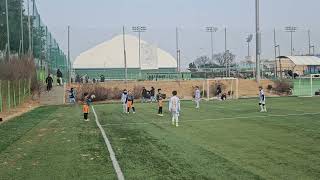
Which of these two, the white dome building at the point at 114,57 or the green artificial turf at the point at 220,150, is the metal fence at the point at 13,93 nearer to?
the green artificial turf at the point at 220,150

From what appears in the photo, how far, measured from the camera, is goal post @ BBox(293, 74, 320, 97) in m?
58.3

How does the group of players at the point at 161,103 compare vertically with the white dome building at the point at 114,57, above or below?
below

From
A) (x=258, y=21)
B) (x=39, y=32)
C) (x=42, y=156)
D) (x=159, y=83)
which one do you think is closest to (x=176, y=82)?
(x=159, y=83)

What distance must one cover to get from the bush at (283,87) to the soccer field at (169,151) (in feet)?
131

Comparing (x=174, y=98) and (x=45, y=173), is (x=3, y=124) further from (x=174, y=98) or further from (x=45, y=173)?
(x=45, y=173)

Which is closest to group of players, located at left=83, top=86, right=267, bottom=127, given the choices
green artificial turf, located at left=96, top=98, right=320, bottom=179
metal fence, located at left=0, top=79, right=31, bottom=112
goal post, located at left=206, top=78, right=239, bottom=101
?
green artificial turf, located at left=96, top=98, right=320, bottom=179

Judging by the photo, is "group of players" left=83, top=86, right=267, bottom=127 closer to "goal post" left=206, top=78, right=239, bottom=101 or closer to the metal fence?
the metal fence

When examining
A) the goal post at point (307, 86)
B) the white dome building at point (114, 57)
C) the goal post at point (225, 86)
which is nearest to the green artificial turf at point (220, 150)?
the goal post at point (307, 86)

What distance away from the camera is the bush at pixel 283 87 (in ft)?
205

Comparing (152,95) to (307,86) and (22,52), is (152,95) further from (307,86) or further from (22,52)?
(307,86)

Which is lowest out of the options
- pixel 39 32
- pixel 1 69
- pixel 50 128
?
pixel 50 128

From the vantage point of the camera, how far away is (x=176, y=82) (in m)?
66.2

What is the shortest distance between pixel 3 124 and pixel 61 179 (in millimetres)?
16271

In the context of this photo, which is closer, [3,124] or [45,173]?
[45,173]
